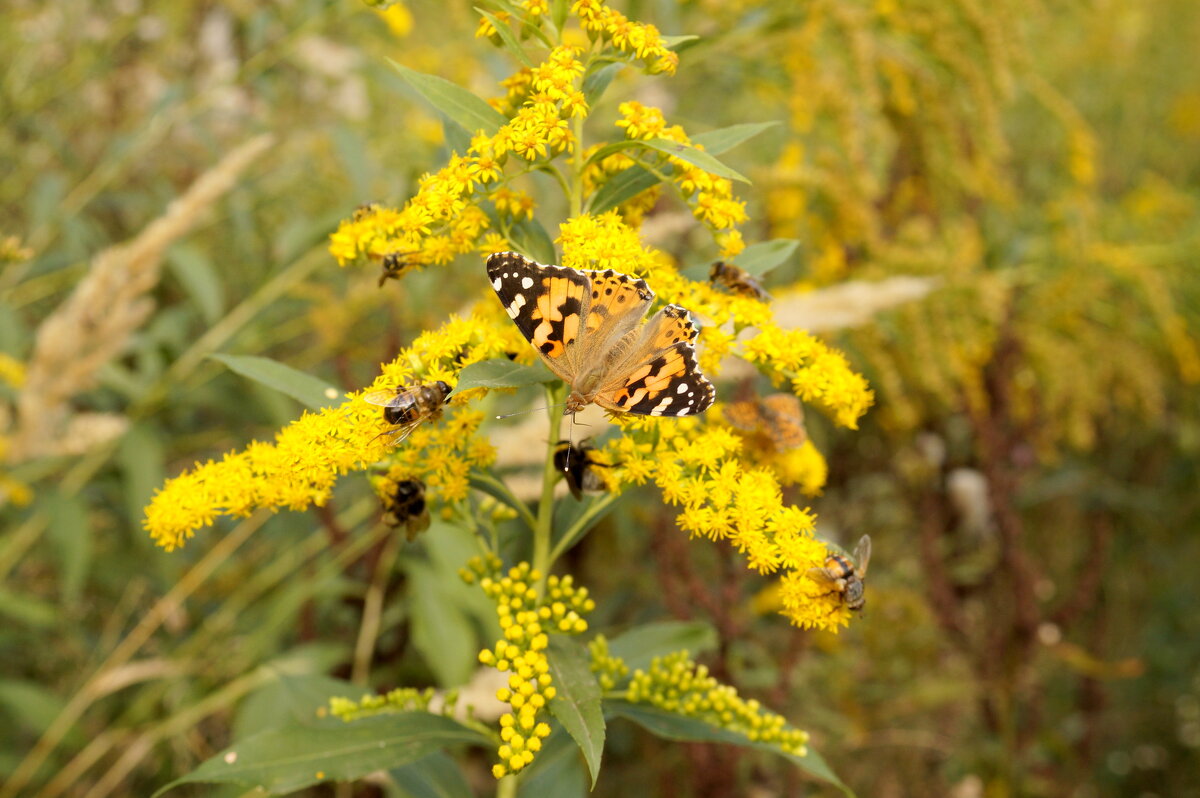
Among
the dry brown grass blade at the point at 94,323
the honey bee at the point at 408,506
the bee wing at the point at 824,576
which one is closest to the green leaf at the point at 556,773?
the honey bee at the point at 408,506

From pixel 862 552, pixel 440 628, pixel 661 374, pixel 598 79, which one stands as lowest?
pixel 440 628

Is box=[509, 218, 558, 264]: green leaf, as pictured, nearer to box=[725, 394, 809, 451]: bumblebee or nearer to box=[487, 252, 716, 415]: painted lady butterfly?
box=[487, 252, 716, 415]: painted lady butterfly

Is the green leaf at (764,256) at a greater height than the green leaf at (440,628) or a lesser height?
greater

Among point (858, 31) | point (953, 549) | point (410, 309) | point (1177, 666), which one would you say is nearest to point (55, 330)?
point (410, 309)

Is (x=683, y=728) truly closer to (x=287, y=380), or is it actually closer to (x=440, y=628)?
(x=287, y=380)

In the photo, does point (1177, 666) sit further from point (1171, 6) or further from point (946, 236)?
point (1171, 6)

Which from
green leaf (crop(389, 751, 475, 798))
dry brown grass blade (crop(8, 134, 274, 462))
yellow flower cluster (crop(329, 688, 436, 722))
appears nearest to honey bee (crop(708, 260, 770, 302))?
yellow flower cluster (crop(329, 688, 436, 722))

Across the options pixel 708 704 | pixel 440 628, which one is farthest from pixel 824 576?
pixel 440 628

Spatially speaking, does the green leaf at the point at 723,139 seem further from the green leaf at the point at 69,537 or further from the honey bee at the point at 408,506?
the green leaf at the point at 69,537
